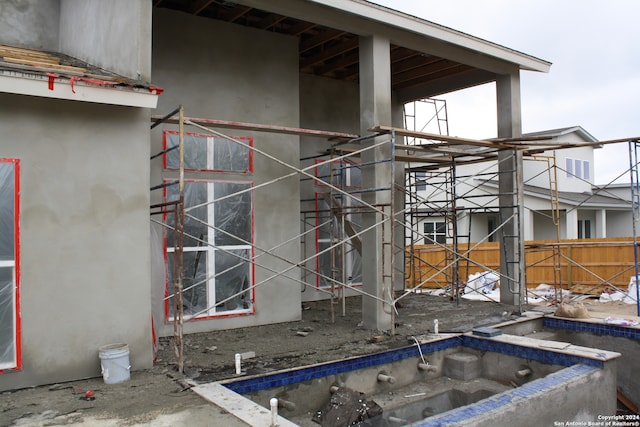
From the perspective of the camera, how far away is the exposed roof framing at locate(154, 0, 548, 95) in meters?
8.67

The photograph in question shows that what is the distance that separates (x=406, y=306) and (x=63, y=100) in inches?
314

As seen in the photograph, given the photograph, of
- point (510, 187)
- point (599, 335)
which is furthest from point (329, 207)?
point (599, 335)

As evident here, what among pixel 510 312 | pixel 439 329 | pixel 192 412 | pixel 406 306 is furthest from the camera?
pixel 406 306

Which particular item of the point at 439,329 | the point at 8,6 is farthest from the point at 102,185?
the point at 439,329

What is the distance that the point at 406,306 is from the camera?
1120cm

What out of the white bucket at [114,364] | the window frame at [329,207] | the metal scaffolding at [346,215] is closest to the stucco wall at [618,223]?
the metal scaffolding at [346,215]

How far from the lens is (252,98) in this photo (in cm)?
932

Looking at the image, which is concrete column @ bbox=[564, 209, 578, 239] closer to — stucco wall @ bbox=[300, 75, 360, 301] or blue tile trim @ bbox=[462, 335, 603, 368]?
stucco wall @ bbox=[300, 75, 360, 301]

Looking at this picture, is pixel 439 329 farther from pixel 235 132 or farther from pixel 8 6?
pixel 8 6

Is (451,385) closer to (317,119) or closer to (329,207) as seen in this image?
(329,207)

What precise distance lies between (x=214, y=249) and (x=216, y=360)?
A: 96.3 inches

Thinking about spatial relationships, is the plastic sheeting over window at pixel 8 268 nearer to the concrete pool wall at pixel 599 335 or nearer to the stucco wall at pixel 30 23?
the stucco wall at pixel 30 23

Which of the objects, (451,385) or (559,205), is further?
Result: (559,205)

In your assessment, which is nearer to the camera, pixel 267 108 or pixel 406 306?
pixel 267 108
